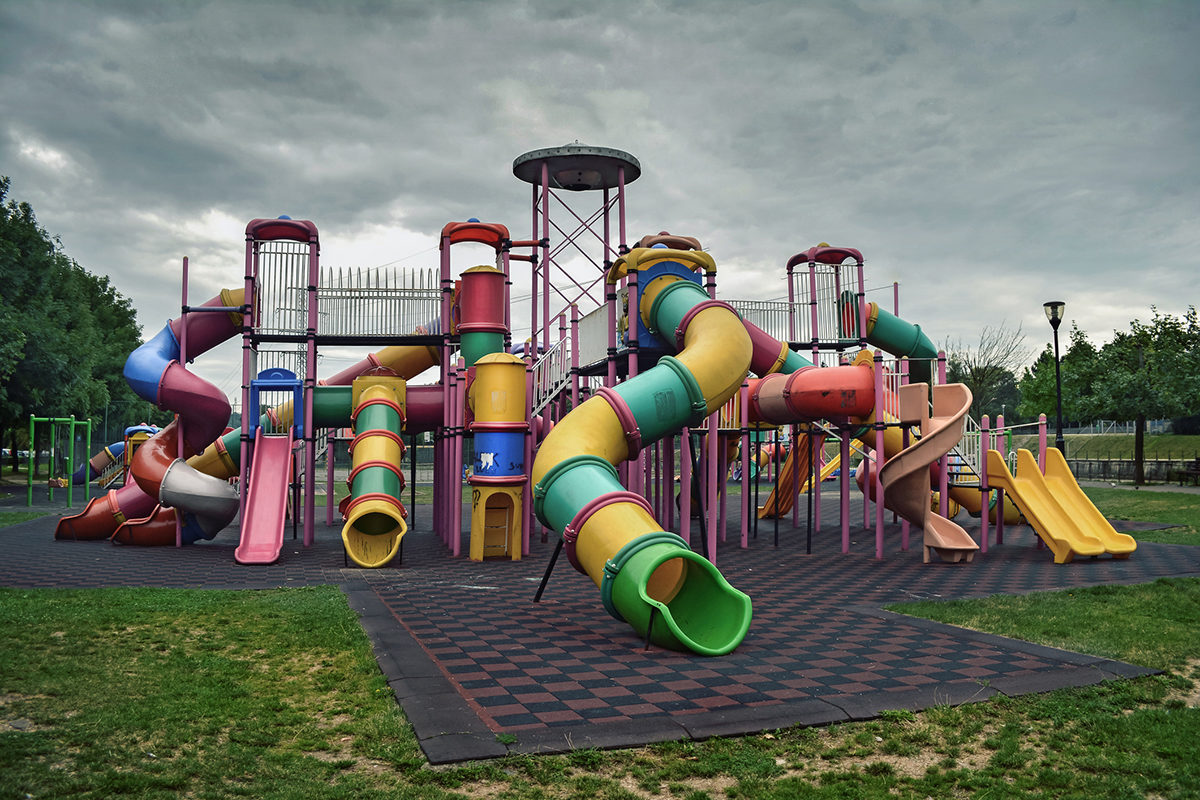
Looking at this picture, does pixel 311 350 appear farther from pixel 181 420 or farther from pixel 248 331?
pixel 181 420

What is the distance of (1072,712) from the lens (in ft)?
19.9

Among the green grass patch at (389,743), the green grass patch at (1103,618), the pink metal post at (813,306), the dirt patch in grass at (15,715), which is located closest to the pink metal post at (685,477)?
the green grass patch at (1103,618)

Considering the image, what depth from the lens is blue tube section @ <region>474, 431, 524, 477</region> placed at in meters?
16.2

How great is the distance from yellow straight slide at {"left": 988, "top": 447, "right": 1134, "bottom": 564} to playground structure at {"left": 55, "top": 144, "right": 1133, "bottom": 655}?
0.16ft

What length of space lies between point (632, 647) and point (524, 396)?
8987mm

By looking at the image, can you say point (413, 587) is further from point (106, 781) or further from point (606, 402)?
point (106, 781)

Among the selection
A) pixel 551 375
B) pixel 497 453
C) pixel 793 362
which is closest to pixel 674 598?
pixel 497 453

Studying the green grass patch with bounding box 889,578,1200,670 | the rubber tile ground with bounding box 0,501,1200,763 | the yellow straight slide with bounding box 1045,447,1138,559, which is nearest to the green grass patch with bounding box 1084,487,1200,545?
the yellow straight slide with bounding box 1045,447,1138,559

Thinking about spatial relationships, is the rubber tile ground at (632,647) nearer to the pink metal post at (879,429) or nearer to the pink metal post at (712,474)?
the pink metal post at (712,474)

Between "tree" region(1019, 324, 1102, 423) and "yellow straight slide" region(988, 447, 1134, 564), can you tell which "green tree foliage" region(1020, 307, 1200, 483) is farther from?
"yellow straight slide" region(988, 447, 1134, 564)

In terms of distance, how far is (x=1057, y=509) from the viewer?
16328 mm

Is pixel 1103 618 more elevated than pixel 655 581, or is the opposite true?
pixel 655 581

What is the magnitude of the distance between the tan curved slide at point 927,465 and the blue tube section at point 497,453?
22.8 ft

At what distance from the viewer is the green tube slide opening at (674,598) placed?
804 cm
